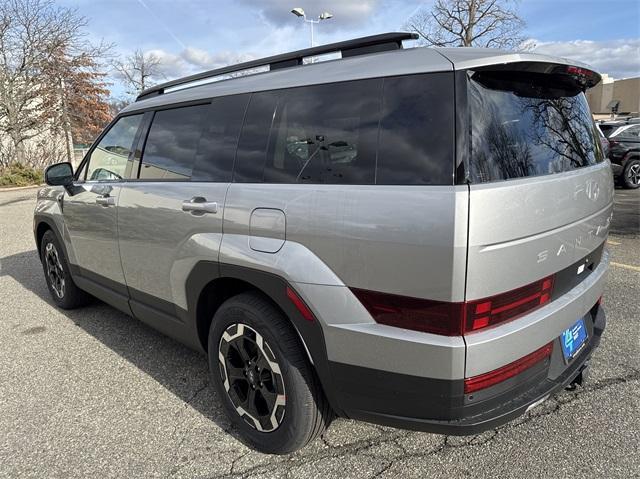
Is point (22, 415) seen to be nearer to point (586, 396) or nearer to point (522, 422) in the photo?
point (522, 422)

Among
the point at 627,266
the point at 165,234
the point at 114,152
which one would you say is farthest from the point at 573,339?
the point at 627,266

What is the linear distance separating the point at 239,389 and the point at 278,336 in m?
0.55

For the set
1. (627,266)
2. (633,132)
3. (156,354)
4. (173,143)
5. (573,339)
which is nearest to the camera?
(573,339)

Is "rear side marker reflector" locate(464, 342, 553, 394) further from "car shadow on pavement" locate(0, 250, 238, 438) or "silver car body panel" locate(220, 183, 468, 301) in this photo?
"car shadow on pavement" locate(0, 250, 238, 438)

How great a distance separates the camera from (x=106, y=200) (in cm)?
337

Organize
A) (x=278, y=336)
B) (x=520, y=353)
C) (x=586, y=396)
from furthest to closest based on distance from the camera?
(x=586, y=396), (x=278, y=336), (x=520, y=353)

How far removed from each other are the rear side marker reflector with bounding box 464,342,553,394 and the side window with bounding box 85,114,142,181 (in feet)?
8.88

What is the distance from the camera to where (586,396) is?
276 cm

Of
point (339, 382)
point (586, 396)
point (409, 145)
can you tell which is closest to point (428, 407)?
point (339, 382)

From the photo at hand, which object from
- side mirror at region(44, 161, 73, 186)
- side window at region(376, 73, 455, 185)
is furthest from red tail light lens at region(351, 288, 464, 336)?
side mirror at region(44, 161, 73, 186)

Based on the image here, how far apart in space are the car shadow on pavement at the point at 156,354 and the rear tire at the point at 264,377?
264 millimetres

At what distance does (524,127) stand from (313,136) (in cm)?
90

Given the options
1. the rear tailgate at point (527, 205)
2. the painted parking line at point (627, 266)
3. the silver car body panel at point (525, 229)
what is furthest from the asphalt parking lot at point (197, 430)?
the painted parking line at point (627, 266)

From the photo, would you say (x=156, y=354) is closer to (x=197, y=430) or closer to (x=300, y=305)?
(x=197, y=430)
